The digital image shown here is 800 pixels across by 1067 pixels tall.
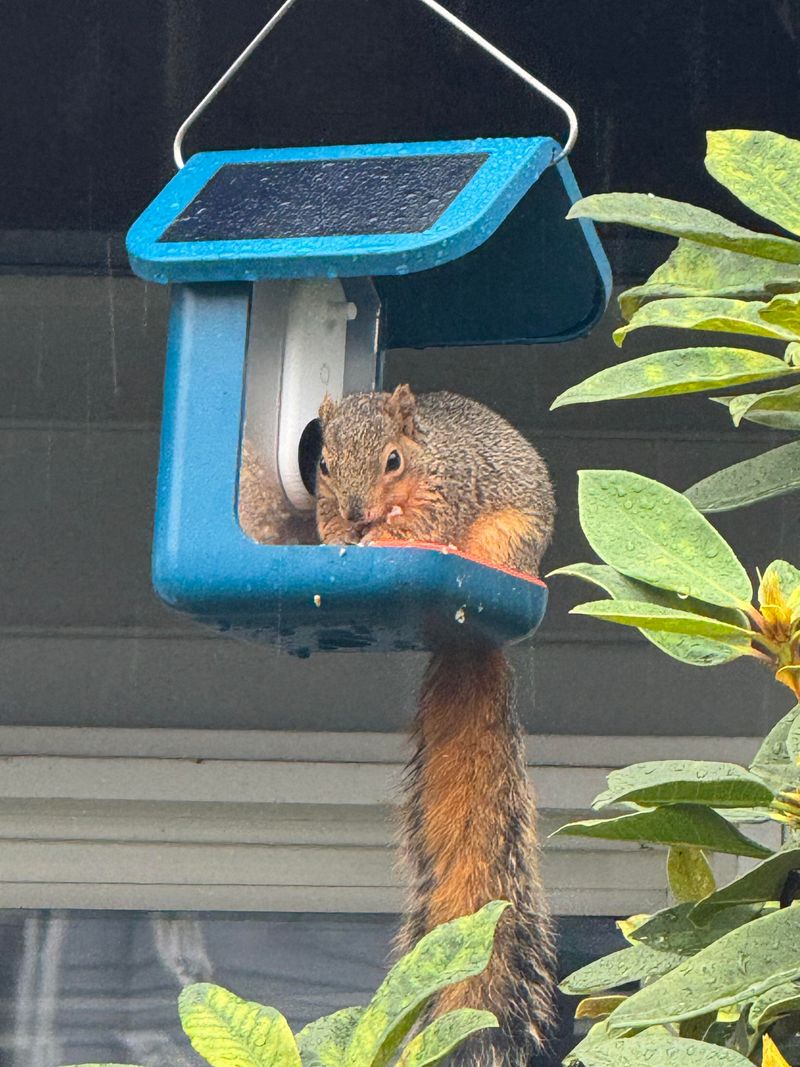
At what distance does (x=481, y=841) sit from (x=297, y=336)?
0.40 meters

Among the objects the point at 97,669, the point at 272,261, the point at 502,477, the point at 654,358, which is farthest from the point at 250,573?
the point at 97,669

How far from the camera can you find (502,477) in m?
1.22

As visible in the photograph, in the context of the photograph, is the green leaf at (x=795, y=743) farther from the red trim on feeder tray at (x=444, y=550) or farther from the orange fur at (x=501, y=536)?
the orange fur at (x=501, y=536)

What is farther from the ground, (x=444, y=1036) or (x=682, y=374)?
(x=682, y=374)

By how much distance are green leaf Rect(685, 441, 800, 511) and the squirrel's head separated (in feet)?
1.70

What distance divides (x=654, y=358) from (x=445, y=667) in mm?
684

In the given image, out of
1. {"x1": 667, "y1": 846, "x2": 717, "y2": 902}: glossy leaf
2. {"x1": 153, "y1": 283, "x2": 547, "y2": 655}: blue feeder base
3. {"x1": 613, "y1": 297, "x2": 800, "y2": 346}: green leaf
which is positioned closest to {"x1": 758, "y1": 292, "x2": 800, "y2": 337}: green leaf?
{"x1": 613, "y1": 297, "x2": 800, "y2": 346}: green leaf

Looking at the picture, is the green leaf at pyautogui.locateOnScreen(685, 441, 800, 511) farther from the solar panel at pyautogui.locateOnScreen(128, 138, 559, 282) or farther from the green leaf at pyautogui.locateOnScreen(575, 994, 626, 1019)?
the solar panel at pyautogui.locateOnScreen(128, 138, 559, 282)

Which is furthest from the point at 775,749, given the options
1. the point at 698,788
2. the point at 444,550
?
the point at 444,550

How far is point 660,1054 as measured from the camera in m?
0.42

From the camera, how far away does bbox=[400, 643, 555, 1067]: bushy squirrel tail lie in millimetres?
1040

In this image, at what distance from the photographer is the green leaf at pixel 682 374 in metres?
0.50

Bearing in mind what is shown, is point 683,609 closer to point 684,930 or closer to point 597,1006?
point 684,930

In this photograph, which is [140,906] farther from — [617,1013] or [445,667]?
[617,1013]
